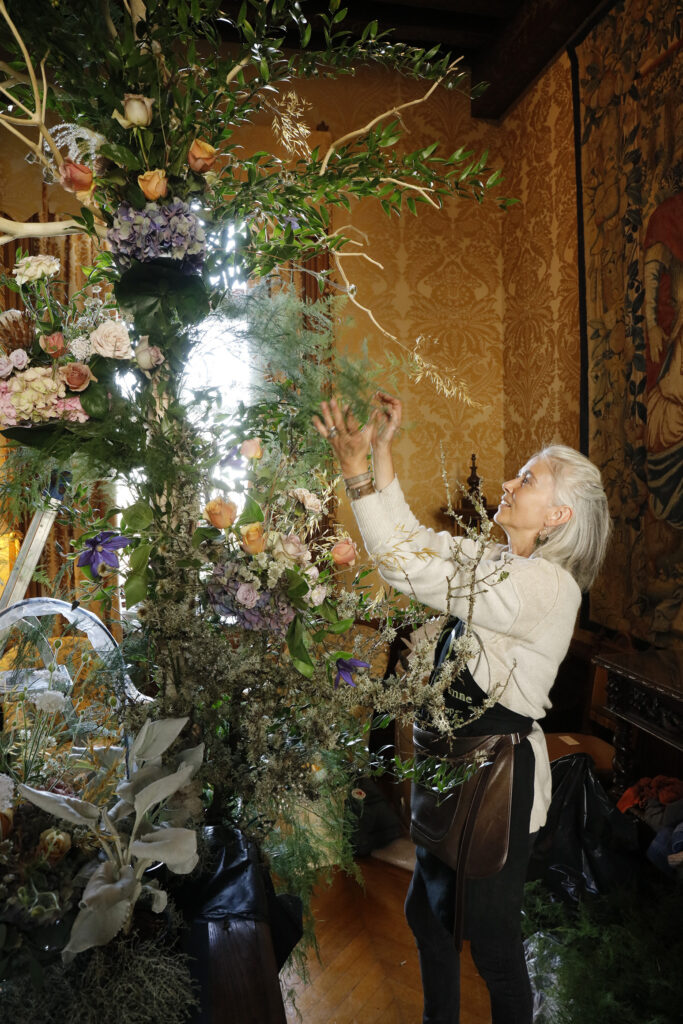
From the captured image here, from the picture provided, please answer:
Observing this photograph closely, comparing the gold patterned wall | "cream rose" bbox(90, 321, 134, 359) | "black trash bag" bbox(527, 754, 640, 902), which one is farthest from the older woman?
the gold patterned wall

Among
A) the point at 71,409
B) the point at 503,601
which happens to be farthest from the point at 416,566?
the point at 71,409

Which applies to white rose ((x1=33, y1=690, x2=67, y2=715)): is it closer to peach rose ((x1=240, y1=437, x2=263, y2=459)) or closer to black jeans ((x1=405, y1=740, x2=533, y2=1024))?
peach rose ((x1=240, y1=437, x2=263, y2=459))

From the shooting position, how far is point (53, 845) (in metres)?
0.84

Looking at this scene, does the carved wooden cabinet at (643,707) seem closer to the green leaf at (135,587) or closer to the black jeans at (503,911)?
the black jeans at (503,911)

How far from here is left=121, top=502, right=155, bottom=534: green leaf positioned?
3.03ft

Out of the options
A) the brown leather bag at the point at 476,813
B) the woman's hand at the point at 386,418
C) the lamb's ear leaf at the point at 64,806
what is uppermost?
the woman's hand at the point at 386,418

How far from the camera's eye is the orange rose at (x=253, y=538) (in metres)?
0.91

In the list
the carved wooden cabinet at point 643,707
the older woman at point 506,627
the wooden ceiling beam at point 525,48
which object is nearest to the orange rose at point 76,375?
the older woman at point 506,627

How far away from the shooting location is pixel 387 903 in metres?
2.64

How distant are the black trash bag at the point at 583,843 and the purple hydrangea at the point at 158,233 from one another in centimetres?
216

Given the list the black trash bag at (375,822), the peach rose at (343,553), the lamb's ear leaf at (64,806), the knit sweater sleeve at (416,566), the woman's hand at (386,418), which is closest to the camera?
the lamb's ear leaf at (64,806)

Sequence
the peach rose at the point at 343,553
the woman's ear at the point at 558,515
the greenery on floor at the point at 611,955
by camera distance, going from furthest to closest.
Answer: the greenery on floor at the point at 611,955, the woman's ear at the point at 558,515, the peach rose at the point at 343,553

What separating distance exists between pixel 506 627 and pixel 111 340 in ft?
3.02

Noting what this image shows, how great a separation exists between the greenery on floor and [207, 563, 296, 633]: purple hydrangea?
68.0 inches
